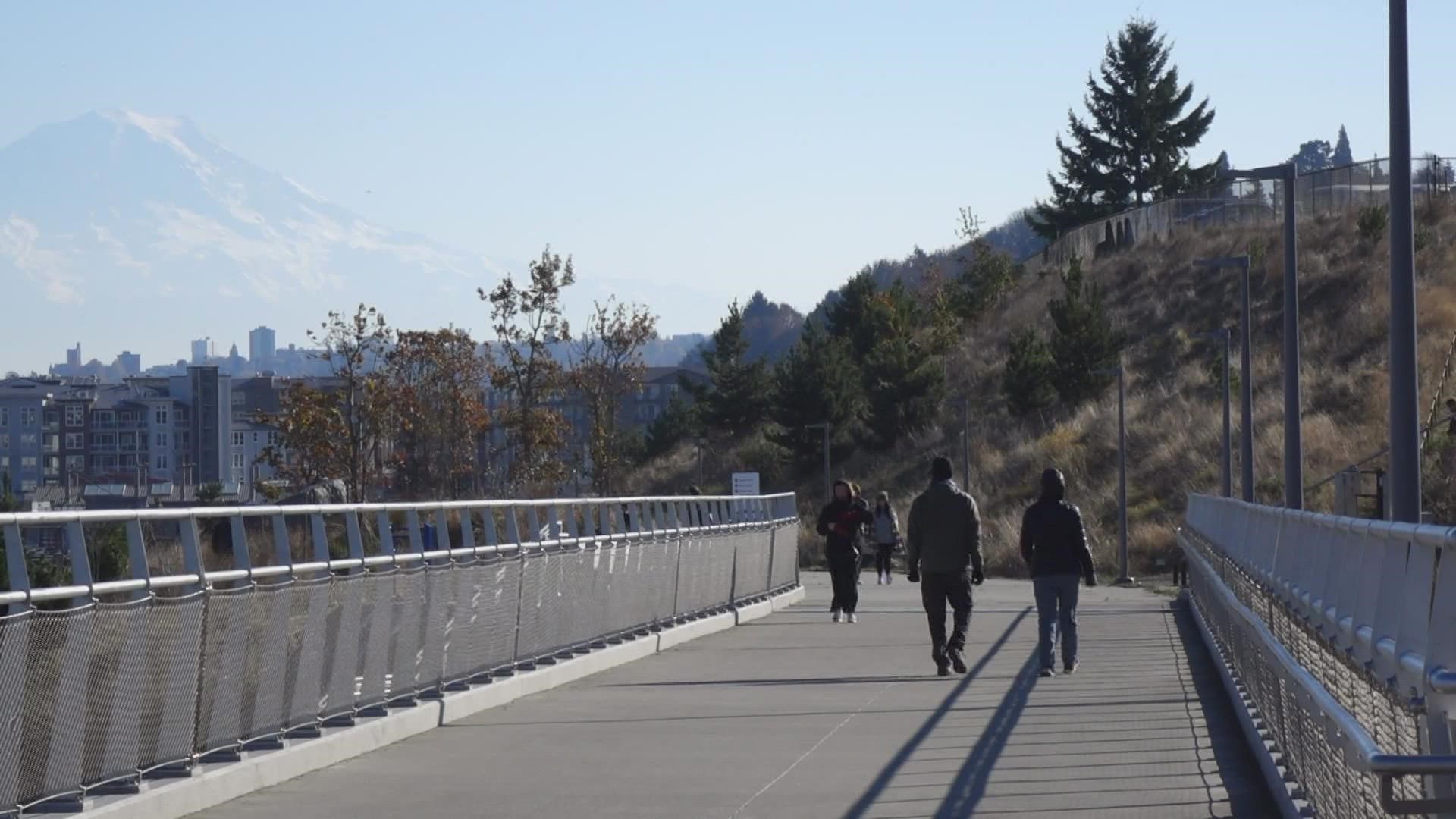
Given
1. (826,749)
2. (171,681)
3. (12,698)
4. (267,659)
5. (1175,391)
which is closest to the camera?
(12,698)

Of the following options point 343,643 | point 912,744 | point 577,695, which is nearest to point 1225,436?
point 577,695

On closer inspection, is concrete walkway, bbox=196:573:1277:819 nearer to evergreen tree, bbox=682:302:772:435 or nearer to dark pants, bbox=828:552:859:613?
dark pants, bbox=828:552:859:613

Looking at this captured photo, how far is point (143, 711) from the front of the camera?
10.3 m

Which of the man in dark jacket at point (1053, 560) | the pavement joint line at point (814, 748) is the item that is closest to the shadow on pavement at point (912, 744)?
the pavement joint line at point (814, 748)

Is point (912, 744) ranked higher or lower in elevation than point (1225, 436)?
lower

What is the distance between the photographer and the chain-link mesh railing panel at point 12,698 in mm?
8883

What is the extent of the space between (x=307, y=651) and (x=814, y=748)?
3.23 meters

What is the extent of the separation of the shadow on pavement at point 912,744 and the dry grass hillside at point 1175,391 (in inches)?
1780

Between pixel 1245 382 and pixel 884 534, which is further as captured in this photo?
pixel 884 534

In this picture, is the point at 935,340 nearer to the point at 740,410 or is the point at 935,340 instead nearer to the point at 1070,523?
the point at 740,410

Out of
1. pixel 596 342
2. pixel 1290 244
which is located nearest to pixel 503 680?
pixel 1290 244

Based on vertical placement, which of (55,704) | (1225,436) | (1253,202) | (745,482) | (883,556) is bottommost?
(883,556)

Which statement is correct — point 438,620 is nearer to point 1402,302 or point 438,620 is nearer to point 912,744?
point 912,744

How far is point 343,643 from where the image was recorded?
43.6 feet
